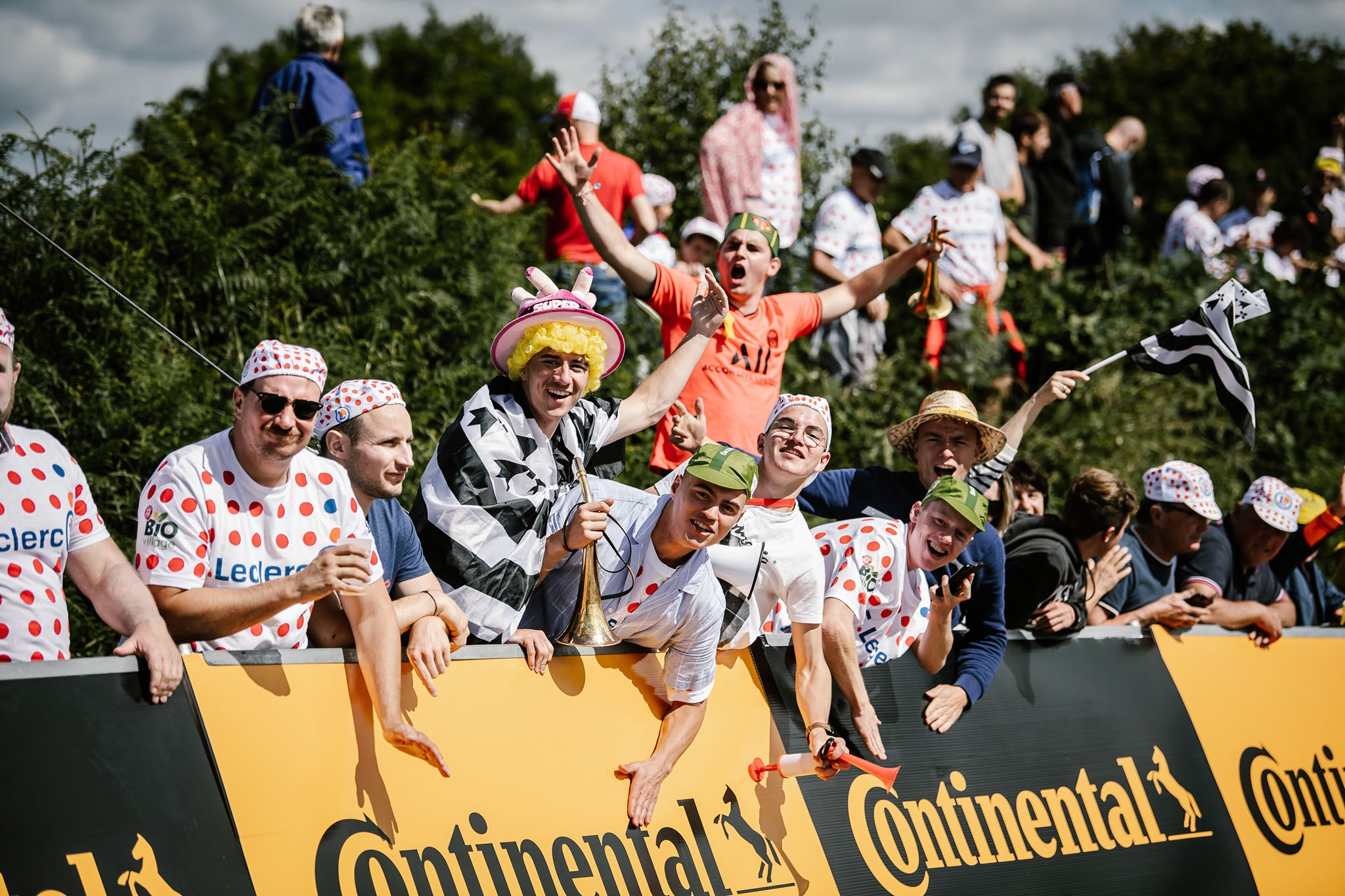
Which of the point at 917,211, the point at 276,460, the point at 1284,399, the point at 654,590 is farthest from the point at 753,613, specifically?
the point at 1284,399

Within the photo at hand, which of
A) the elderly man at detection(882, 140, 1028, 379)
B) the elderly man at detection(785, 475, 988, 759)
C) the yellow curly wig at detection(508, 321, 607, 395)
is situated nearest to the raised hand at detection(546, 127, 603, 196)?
the yellow curly wig at detection(508, 321, 607, 395)

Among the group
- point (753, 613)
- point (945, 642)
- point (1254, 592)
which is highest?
point (753, 613)

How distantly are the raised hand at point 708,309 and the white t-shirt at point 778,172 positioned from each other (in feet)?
11.3

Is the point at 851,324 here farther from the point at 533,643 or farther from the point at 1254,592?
the point at 533,643

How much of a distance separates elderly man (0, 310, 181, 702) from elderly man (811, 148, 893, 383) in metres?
5.70

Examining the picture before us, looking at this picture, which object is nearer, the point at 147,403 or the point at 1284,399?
the point at 147,403

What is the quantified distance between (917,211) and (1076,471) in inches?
91.3

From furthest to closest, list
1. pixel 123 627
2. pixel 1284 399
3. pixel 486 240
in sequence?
1. pixel 1284 399
2. pixel 486 240
3. pixel 123 627

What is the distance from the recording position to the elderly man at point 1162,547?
6.54 meters

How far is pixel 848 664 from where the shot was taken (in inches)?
196

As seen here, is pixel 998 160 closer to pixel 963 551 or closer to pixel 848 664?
pixel 963 551

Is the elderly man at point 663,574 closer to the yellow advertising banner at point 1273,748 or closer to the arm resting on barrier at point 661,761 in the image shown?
the arm resting on barrier at point 661,761

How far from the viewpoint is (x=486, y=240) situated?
891 cm

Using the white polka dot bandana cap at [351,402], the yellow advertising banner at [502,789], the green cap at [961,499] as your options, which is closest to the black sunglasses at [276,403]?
the white polka dot bandana cap at [351,402]
